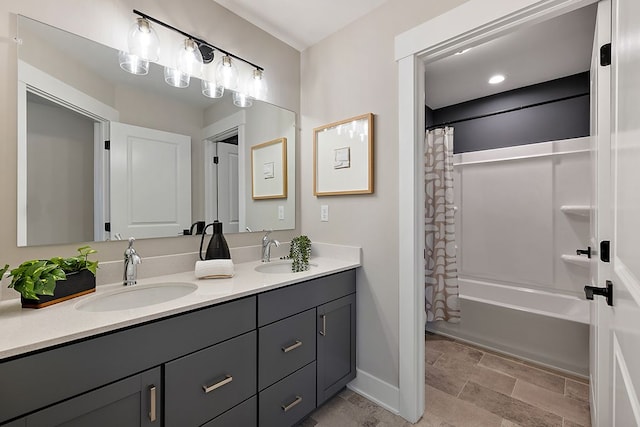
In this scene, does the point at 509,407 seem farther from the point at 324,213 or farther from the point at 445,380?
the point at 324,213

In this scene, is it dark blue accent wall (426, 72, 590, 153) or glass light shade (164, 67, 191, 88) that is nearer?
glass light shade (164, 67, 191, 88)

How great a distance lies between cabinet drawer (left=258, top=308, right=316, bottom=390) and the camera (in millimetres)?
1316

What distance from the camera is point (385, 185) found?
1747 millimetres

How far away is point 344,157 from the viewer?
1939mm

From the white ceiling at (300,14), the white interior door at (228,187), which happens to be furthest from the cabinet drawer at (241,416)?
the white ceiling at (300,14)

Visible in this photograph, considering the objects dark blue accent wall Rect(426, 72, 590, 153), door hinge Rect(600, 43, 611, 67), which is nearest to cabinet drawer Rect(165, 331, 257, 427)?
door hinge Rect(600, 43, 611, 67)

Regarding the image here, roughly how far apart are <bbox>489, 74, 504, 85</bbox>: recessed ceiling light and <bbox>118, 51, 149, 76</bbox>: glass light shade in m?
2.78

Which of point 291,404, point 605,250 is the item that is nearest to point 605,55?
point 605,250

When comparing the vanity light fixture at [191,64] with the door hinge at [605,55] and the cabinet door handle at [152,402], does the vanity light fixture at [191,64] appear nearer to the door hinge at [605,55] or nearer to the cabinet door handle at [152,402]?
the cabinet door handle at [152,402]

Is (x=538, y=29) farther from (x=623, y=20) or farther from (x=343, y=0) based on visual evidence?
(x=623, y=20)

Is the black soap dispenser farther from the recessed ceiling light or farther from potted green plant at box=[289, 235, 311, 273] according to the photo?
the recessed ceiling light

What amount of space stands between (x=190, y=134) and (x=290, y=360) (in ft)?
4.54

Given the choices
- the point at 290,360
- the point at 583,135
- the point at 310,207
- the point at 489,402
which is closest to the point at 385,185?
the point at 310,207

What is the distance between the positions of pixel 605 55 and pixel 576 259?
6.80ft
